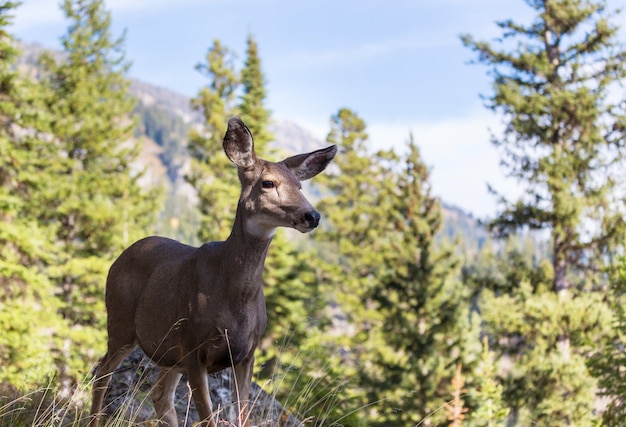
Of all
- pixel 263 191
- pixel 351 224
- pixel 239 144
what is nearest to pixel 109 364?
pixel 263 191

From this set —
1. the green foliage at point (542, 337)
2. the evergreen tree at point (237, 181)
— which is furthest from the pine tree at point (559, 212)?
the evergreen tree at point (237, 181)

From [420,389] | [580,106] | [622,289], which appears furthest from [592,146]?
[420,389]

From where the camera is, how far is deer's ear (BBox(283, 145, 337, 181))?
4.31m

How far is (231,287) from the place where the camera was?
400 cm

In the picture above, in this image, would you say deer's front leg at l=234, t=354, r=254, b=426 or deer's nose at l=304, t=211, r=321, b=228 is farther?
deer's front leg at l=234, t=354, r=254, b=426

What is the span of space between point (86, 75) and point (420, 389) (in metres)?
15.2

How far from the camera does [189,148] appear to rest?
29.8 meters

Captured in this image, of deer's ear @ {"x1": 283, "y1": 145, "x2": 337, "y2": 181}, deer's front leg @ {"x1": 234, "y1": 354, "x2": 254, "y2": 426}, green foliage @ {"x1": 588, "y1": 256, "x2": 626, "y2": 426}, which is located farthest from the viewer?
green foliage @ {"x1": 588, "y1": 256, "x2": 626, "y2": 426}

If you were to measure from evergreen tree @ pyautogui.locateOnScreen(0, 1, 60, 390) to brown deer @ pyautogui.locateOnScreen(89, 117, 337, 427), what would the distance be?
9619mm

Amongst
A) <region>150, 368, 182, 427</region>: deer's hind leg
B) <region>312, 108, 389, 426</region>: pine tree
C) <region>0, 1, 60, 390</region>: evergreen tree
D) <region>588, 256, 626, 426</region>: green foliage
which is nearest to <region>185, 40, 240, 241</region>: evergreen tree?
<region>312, 108, 389, 426</region>: pine tree

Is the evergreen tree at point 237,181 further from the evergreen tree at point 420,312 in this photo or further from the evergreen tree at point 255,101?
the evergreen tree at point 420,312

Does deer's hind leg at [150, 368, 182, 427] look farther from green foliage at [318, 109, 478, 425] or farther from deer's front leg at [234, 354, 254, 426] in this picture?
green foliage at [318, 109, 478, 425]

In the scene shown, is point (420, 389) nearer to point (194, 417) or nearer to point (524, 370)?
point (524, 370)

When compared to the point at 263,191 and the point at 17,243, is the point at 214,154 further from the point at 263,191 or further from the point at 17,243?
the point at 263,191
